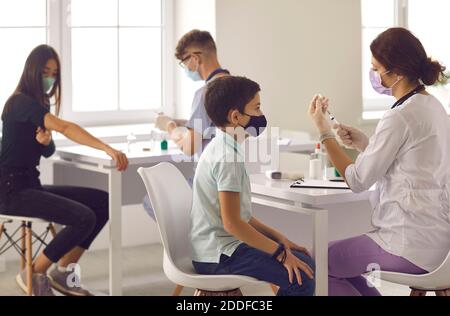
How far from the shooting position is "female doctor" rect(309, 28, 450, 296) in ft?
8.71

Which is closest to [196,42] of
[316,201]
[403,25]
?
[316,201]

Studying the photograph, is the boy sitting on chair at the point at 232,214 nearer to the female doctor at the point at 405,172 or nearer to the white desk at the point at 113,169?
the female doctor at the point at 405,172

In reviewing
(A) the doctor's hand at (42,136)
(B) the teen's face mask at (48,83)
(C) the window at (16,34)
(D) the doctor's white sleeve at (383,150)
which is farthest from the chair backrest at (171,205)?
(C) the window at (16,34)

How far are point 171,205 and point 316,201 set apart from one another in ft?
1.67

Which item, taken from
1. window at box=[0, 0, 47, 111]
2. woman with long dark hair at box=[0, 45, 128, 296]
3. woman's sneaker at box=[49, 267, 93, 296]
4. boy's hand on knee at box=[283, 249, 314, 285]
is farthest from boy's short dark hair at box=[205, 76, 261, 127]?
window at box=[0, 0, 47, 111]

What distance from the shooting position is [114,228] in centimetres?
388

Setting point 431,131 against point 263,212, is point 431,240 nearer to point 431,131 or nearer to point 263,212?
point 431,131

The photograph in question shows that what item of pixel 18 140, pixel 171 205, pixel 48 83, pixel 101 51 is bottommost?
pixel 171 205

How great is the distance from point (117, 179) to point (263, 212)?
79 centimetres

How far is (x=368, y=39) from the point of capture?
6242mm

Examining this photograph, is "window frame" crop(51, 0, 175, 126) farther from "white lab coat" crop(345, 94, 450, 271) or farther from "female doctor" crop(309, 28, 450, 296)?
"white lab coat" crop(345, 94, 450, 271)

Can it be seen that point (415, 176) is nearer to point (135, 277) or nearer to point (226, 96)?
point (226, 96)

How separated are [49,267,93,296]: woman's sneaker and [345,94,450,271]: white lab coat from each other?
1860 mm
